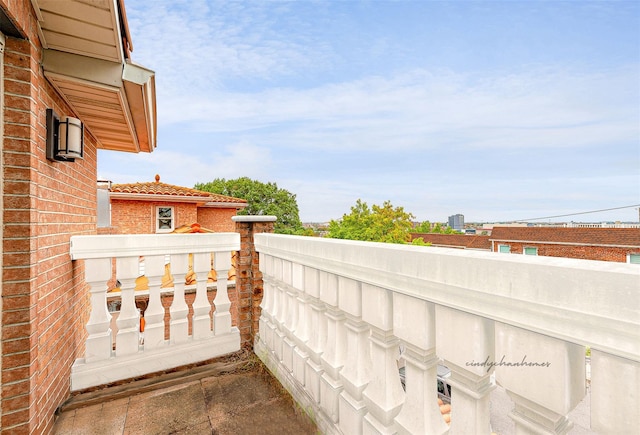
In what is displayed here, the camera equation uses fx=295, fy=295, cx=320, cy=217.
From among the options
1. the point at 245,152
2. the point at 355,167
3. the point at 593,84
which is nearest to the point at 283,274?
the point at 245,152

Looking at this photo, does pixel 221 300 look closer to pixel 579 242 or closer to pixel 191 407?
pixel 191 407

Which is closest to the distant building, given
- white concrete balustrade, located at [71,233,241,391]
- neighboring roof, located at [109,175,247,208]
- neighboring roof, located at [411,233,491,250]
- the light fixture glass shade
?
neighboring roof, located at [411,233,491,250]

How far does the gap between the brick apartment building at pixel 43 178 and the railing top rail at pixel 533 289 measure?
2.34 meters

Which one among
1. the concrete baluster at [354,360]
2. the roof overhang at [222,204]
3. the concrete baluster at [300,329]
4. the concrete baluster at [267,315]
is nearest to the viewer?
the concrete baluster at [354,360]

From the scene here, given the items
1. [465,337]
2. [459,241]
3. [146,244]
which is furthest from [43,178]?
[459,241]

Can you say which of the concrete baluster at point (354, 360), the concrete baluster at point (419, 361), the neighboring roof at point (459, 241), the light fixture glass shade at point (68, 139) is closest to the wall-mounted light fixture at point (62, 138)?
the light fixture glass shade at point (68, 139)

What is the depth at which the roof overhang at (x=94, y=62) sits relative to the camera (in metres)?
2.10

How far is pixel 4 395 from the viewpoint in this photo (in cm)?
186

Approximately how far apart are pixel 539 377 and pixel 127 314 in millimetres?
3147

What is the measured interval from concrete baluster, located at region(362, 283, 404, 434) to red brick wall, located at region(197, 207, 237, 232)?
2036 cm

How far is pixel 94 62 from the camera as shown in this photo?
103 inches

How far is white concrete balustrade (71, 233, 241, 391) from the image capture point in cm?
264

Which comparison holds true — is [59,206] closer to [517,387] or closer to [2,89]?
[2,89]

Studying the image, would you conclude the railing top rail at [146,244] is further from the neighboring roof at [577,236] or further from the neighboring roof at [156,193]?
the neighboring roof at [577,236]
